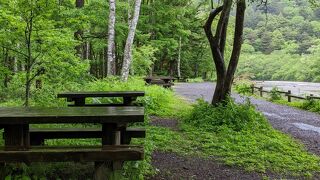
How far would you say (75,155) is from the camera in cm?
367

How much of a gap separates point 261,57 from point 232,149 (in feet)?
239

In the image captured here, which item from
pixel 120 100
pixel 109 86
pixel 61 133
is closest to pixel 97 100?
pixel 120 100

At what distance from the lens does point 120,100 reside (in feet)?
34.8

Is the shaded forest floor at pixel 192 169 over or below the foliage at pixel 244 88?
below

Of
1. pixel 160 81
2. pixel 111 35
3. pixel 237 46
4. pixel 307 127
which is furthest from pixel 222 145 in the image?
pixel 160 81

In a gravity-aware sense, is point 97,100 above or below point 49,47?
below

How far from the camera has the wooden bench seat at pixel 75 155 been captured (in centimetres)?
360

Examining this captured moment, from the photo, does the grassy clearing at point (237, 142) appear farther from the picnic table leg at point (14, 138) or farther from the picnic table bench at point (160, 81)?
the picnic table bench at point (160, 81)

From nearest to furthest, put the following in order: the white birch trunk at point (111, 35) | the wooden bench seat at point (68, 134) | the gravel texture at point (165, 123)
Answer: the wooden bench seat at point (68, 134), the gravel texture at point (165, 123), the white birch trunk at point (111, 35)

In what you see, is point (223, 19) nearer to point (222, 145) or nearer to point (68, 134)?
point (222, 145)

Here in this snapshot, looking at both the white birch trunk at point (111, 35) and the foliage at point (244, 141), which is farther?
the white birch trunk at point (111, 35)

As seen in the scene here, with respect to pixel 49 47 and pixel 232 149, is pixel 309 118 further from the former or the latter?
pixel 49 47

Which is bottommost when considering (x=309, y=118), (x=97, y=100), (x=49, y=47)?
(x=309, y=118)

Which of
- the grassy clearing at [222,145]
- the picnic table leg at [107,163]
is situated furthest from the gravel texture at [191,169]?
the picnic table leg at [107,163]
